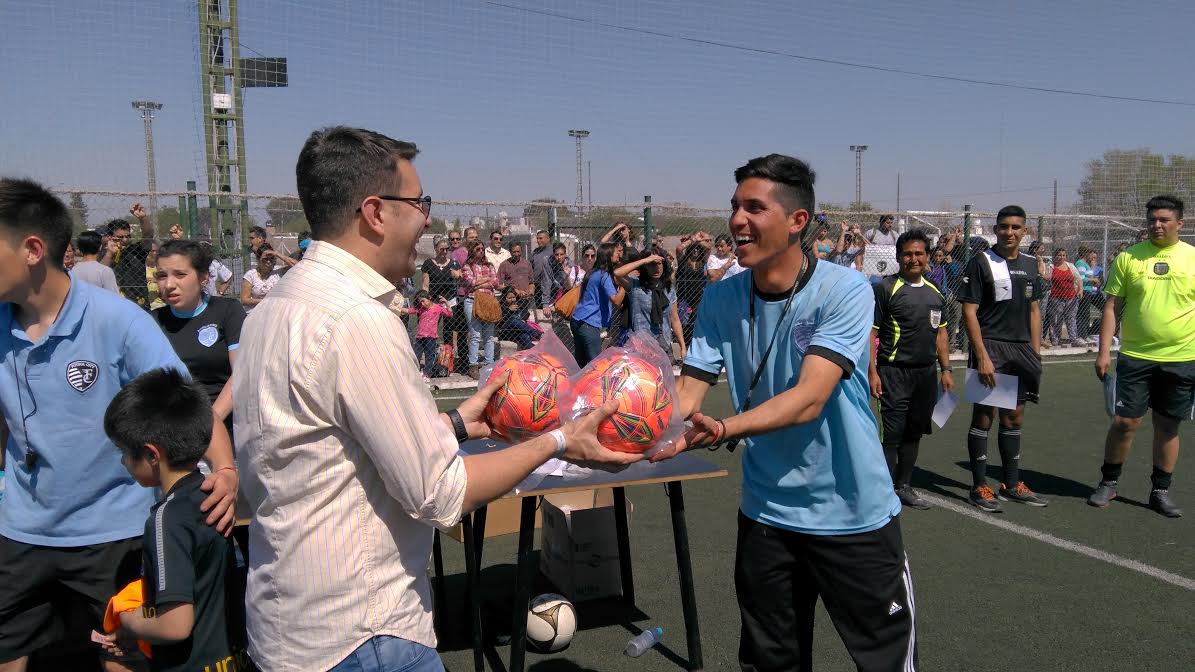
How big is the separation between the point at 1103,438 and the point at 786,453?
750 cm

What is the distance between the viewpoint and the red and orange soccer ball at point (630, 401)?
257cm

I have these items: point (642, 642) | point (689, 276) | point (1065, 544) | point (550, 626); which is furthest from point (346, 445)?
point (689, 276)

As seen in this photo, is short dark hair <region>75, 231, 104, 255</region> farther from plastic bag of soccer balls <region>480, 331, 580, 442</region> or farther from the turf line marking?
the turf line marking

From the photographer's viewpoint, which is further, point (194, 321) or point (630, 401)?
point (194, 321)

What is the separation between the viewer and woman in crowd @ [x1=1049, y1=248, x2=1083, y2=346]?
15.6 meters

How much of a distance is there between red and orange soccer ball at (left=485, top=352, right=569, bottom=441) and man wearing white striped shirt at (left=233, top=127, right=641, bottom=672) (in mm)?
790

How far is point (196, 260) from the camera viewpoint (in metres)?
4.36

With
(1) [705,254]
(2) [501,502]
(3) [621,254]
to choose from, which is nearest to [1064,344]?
(1) [705,254]

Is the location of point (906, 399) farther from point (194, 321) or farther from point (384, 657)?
point (384, 657)

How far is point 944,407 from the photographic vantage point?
6.64 m

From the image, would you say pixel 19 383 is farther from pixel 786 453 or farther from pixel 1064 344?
pixel 1064 344

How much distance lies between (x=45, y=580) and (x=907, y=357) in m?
5.65

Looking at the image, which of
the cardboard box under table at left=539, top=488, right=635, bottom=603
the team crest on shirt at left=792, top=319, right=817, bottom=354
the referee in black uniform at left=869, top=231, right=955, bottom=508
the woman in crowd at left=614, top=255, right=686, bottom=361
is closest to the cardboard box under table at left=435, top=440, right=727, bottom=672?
the cardboard box under table at left=539, top=488, right=635, bottom=603

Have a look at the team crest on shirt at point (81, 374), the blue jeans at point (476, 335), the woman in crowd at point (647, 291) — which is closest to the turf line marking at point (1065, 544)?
the woman in crowd at point (647, 291)
